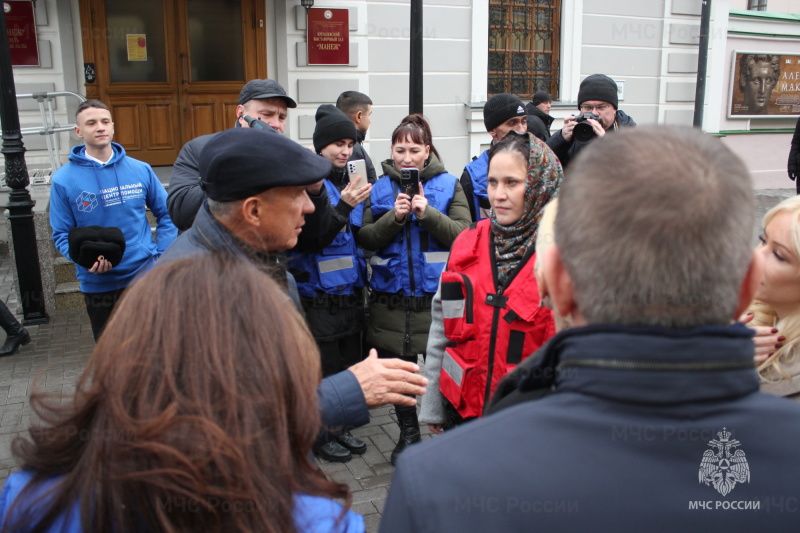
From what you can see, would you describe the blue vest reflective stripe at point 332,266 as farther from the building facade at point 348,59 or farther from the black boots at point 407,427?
the building facade at point 348,59

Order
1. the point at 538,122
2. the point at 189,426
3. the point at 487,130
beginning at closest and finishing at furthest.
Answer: the point at 189,426 → the point at 487,130 → the point at 538,122

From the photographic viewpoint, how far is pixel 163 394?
1.07 meters

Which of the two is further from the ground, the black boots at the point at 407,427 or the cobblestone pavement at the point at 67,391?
the black boots at the point at 407,427

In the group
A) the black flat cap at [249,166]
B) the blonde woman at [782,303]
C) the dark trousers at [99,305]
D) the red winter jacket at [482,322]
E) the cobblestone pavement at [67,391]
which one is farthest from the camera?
the dark trousers at [99,305]

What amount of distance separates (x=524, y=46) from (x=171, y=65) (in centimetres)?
543

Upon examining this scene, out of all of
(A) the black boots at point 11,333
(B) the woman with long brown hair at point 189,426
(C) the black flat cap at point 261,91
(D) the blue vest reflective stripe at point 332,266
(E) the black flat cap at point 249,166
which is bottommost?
(A) the black boots at point 11,333

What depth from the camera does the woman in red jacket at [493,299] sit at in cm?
252

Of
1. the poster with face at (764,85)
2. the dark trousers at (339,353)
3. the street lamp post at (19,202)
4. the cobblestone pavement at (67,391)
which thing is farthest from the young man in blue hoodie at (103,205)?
the poster with face at (764,85)

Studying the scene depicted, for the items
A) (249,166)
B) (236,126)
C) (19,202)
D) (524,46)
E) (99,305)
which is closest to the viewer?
(249,166)

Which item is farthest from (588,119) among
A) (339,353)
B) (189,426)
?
(189,426)

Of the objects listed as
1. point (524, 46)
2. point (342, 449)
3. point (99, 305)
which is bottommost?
point (342, 449)

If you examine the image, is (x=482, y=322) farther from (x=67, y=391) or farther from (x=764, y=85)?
(x=764, y=85)

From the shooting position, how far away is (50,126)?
7.85 m

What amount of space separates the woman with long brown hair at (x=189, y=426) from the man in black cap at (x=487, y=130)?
3.33 meters
